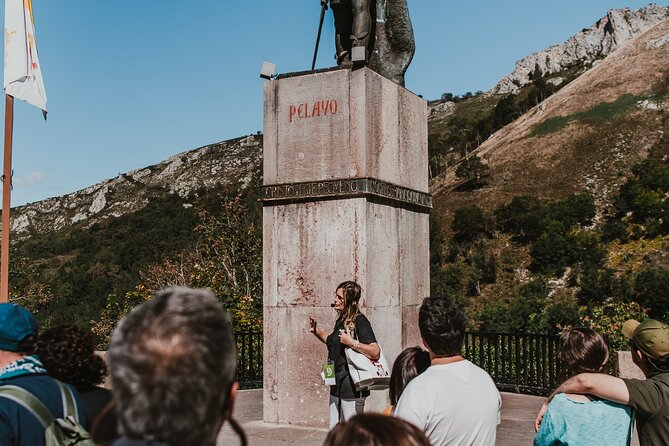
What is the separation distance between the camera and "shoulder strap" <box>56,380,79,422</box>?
296 cm

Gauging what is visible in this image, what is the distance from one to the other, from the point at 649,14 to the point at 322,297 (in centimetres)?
15268

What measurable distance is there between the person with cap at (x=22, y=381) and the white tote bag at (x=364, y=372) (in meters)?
2.72

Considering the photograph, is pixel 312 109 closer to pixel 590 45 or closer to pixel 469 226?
pixel 469 226

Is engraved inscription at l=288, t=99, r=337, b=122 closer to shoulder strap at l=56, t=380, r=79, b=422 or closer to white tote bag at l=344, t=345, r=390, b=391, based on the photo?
white tote bag at l=344, t=345, r=390, b=391

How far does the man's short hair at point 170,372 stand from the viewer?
1522 mm

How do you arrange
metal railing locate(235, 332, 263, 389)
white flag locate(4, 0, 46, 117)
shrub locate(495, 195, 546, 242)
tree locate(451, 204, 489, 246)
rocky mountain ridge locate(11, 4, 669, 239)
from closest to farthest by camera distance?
white flag locate(4, 0, 46, 117) < metal railing locate(235, 332, 263, 389) < shrub locate(495, 195, 546, 242) < tree locate(451, 204, 489, 246) < rocky mountain ridge locate(11, 4, 669, 239)

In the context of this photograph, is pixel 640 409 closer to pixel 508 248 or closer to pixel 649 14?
pixel 508 248

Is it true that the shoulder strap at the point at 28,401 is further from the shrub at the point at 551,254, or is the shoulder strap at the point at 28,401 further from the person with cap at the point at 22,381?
the shrub at the point at 551,254

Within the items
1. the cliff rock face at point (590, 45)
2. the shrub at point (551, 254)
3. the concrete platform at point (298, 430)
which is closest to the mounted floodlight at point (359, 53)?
the concrete platform at point (298, 430)

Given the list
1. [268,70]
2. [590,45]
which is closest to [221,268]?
[268,70]

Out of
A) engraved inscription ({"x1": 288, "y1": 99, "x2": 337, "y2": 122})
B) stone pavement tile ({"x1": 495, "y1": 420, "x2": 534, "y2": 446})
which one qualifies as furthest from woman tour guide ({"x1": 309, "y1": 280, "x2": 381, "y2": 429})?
engraved inscription ({"x1": 288, "y1": 99, "x2": 337, "y2": 122})

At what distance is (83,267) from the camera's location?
2522 inches

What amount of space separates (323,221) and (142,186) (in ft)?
329

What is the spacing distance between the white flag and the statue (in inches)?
170
